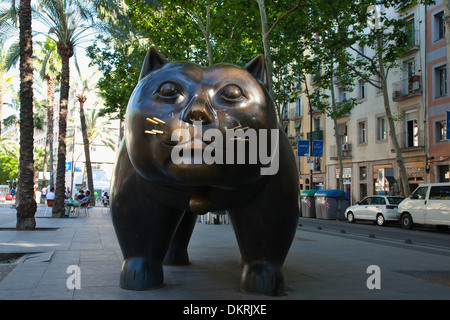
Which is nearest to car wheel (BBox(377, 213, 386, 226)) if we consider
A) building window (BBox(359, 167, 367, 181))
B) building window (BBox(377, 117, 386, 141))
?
building window (BBox(377, 117, 386, 141))

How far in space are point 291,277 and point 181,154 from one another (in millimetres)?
2584

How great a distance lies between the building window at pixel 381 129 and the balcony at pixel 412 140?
1.73 m

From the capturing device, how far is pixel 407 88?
26.2 m

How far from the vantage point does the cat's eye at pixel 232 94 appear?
3266 millimetres

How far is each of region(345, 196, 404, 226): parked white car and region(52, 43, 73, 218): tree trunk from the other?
43.3ft

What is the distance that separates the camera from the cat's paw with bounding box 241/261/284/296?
394cm

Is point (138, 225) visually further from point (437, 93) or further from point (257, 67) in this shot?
point (437, 93)

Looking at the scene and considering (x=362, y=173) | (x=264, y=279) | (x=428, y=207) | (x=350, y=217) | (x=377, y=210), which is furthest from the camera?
(x=362, y=173)

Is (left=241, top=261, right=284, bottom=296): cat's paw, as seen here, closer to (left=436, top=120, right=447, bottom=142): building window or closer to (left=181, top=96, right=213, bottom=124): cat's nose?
Result: (left=181, top=96, right=213, bottom=124): cat's nose

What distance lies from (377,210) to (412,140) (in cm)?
821

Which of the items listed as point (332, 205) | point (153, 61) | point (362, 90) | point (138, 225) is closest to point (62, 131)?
point (332, 205)

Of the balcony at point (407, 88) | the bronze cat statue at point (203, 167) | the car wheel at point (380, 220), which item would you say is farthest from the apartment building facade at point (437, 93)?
the bronze cat statue at point (203, 167)

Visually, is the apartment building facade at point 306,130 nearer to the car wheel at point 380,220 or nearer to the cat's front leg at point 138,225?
the car wheel at point 380,220

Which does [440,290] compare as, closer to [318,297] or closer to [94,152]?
[318,297]
